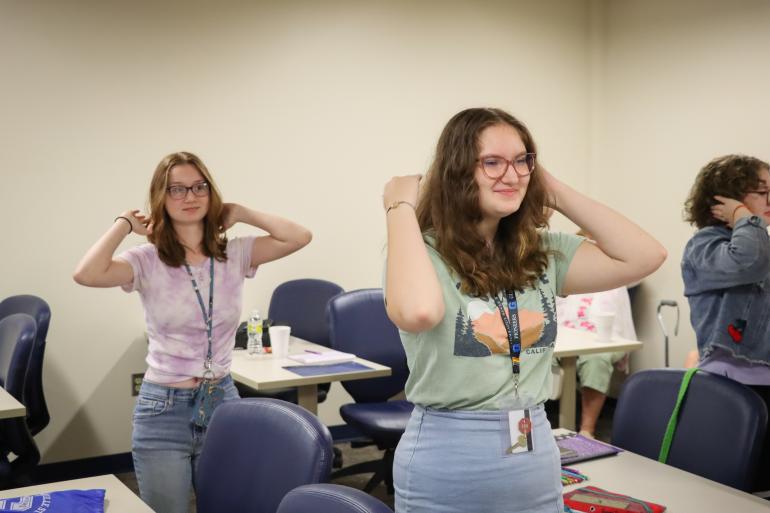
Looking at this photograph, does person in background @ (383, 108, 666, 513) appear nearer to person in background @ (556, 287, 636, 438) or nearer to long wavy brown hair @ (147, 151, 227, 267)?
long wavy brown hair @ (147, 151, 227, 267)

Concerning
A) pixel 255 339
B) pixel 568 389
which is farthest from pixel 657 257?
pixel 568 389

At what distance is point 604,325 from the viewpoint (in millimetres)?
4234

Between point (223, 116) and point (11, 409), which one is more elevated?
point (223, 116)

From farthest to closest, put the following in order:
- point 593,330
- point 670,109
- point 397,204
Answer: point 670,109
point 593,330
point 397,204

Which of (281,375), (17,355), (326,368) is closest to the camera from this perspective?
(17,355)

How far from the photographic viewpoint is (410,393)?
5.23ft

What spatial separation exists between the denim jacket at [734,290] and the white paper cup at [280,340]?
1.80 m

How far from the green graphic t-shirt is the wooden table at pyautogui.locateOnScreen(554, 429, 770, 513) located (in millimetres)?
527

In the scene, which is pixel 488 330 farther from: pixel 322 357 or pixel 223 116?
pixel 223 116

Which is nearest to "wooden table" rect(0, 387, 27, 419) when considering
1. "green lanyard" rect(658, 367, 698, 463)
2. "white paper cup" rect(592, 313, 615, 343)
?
"green lanyard" rect(658, 367, 698, 463)

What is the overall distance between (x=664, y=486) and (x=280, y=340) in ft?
7.17

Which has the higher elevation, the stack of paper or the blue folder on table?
the stack of paper

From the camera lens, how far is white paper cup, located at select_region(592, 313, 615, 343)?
13.9ft

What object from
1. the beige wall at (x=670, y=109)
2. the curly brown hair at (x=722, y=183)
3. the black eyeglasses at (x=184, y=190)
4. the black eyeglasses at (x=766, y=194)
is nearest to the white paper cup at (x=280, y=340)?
the black eyeglasses at (x=184, y=190)
